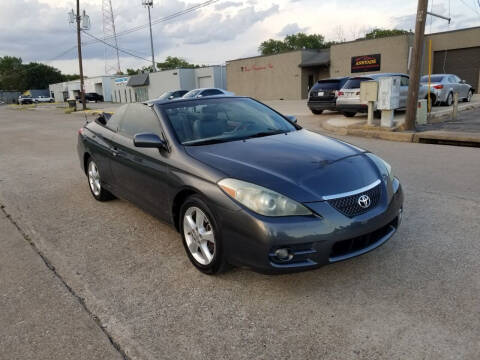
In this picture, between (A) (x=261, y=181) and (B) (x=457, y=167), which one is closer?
(A) (x=261, y=181)

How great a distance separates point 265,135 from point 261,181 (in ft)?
3.91

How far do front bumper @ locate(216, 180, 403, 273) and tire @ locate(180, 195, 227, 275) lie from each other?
0.48ft

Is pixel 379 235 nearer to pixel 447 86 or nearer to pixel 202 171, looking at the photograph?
pixel 202 171

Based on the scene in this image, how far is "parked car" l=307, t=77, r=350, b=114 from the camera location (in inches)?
606

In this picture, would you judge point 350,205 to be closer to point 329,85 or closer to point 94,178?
point 94,178

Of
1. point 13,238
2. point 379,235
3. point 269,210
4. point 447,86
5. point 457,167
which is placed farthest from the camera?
point 447,86

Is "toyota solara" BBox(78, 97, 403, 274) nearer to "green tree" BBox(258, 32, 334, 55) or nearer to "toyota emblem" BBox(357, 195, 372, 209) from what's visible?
"toyota emblem" BBox(357, 195, 372, 209)

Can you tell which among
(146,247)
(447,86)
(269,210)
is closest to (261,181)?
(269,210)

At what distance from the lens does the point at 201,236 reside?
3193 millimetres

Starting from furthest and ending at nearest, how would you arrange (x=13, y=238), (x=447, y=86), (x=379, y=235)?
(x=447, y=86), (x=13, y=238), (x=379, y=235)

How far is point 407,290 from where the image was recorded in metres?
2.89

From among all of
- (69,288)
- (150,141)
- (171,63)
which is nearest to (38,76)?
(171,63)

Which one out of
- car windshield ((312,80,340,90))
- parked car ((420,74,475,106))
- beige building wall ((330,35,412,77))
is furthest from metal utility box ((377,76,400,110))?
beige building wall ((330,35,412,77))

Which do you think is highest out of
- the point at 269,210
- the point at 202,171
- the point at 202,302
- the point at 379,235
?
the point at 202,171
